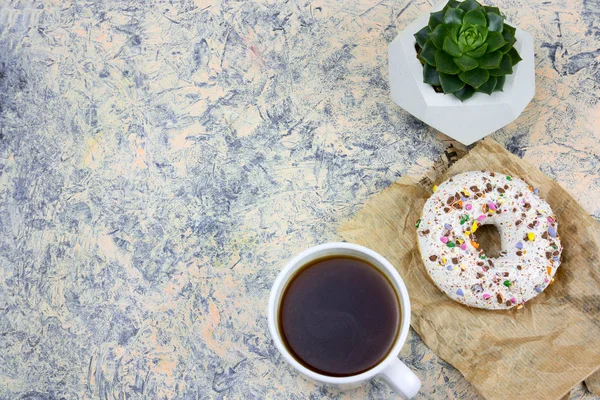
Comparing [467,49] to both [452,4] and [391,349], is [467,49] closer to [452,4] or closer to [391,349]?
[452,4]

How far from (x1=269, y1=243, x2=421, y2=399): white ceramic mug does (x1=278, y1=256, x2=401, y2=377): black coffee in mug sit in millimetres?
17

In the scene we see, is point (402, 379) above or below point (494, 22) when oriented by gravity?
below

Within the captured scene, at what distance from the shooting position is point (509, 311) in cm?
94

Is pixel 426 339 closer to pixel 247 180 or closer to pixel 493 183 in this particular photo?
pixel 493 183

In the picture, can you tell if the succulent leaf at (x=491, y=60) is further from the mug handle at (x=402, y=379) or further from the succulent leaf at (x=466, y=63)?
the mug handle at (x=402, y=379)

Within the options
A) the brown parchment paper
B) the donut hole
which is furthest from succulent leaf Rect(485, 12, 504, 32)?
the donut hole

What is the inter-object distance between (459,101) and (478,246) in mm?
232

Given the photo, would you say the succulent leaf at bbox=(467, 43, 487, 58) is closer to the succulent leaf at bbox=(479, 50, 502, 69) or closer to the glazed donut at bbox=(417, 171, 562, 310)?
the succulent leaf at bbox=(479, 50, 502, 69)

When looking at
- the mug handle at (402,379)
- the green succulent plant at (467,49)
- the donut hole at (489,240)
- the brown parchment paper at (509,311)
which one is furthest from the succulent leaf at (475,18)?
the mug handle at (402,379)

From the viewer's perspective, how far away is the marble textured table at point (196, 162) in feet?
3.21

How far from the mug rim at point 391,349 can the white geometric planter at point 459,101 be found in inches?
11.3

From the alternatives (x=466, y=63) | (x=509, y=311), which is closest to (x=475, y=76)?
(x=466, y=63)

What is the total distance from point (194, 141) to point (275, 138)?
14cm

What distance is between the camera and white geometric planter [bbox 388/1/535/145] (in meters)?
0.94
